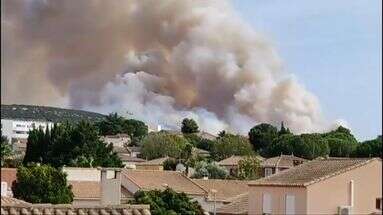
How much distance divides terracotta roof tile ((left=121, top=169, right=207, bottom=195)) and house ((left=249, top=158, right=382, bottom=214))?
10.6 m

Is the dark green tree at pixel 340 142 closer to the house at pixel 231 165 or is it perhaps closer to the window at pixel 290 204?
the house at pixel 231 165

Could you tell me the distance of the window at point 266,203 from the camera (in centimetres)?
1753

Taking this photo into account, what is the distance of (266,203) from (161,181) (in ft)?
45.0

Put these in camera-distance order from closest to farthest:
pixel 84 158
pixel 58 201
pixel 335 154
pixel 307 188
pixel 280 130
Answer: pixel 307 188 < pixel 58 201 < pixel 84 158 < pixel 335 154 < pixel 280 130

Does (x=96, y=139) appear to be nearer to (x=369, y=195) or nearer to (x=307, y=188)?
(x=307, y=188)

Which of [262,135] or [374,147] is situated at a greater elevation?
[262,135]

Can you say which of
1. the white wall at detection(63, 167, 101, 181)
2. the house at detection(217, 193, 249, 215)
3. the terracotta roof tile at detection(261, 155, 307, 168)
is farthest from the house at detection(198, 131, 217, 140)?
the house at detection(217, 193, 249, 215)

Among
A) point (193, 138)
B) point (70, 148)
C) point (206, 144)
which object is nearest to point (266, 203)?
point (70, 148)

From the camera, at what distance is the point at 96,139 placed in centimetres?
4306

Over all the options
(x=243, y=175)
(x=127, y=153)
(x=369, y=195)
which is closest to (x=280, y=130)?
(x=127, y=153)

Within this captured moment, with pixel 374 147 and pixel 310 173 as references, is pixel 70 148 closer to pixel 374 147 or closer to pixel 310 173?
pixel 310 173

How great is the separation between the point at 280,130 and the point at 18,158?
76.5ft

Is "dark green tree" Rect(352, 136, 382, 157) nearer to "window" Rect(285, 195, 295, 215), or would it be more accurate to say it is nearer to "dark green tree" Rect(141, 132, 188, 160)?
"window" Rect(285, 195, 295, 215)

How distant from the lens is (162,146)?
6469 cm
